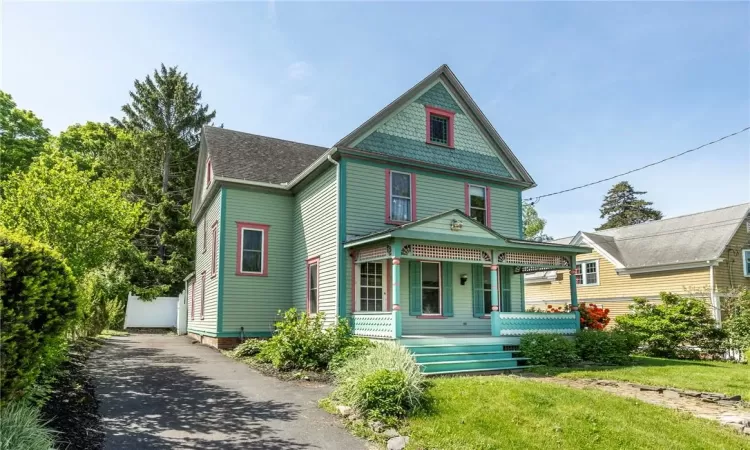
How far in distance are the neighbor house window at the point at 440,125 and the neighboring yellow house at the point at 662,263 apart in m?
8.32

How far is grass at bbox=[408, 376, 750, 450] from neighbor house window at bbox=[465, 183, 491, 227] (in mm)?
8659

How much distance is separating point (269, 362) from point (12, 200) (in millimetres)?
7648

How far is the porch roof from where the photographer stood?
1258cm

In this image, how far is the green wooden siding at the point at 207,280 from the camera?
17359 millimetres

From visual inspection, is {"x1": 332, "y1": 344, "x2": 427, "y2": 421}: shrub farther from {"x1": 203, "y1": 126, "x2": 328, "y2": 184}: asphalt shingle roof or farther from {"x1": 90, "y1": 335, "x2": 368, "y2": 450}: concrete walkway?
{"x1": 203, "y1": 126, "x2": 328, "y2": 184}: asphalt shingle roof

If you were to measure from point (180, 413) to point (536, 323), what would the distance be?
32.3 ft

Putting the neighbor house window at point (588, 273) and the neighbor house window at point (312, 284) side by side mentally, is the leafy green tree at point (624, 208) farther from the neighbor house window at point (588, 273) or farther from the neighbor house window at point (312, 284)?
the neighbor house window at point (312, 284)

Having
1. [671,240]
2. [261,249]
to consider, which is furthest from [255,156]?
[671,240]

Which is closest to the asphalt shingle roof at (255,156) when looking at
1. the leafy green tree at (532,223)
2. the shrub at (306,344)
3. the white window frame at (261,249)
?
the white window frame at (261,249)

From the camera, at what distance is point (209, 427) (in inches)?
272

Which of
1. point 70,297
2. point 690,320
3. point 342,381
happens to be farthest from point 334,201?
point 690,320

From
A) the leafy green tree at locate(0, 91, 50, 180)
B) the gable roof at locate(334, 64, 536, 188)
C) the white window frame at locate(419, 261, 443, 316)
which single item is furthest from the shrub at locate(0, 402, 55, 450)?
the leafy green tree at locate(0, 91, 50, 180)

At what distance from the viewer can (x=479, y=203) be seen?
16828 mm

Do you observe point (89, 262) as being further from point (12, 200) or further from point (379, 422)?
point (379, 422)
